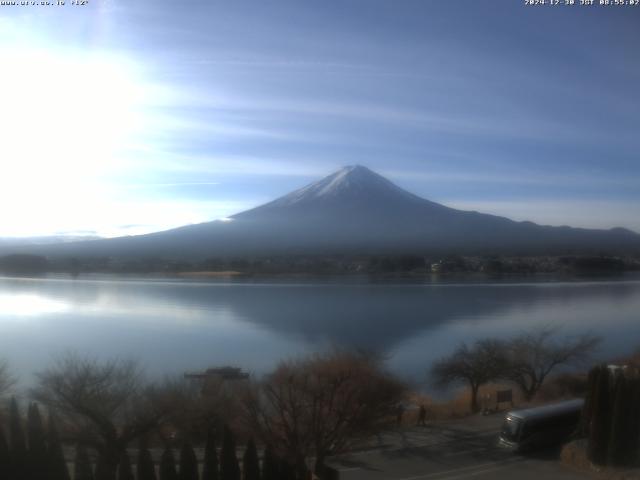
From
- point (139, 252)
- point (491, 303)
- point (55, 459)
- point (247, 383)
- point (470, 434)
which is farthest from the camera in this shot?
point (139, 252)

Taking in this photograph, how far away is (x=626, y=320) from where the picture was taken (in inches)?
530

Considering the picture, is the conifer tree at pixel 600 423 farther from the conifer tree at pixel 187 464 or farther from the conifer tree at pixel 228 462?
the conifer tree at pixel 187 464

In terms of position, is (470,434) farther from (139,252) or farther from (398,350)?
(139,252)

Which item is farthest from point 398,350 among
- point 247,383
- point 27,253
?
point 27,253

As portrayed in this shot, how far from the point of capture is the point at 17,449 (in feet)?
16.8

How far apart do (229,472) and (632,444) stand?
4033 millimetres

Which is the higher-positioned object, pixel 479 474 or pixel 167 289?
pixel 167 289

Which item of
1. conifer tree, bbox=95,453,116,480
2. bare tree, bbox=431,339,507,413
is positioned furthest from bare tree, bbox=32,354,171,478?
bare tree, bbox=431,339,507,413

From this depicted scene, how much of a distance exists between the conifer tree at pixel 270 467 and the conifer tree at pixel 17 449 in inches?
76.6

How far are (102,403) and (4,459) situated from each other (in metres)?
1.42

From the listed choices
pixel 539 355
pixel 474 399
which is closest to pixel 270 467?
pixel 474 399

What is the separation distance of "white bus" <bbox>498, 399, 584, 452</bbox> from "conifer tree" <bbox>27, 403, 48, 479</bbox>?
4840 mm

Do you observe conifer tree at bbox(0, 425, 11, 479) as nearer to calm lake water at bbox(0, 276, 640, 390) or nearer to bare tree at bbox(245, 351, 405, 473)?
bare tree at bbox(245, 351, 405, 473)

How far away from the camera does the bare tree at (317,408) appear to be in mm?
5840
